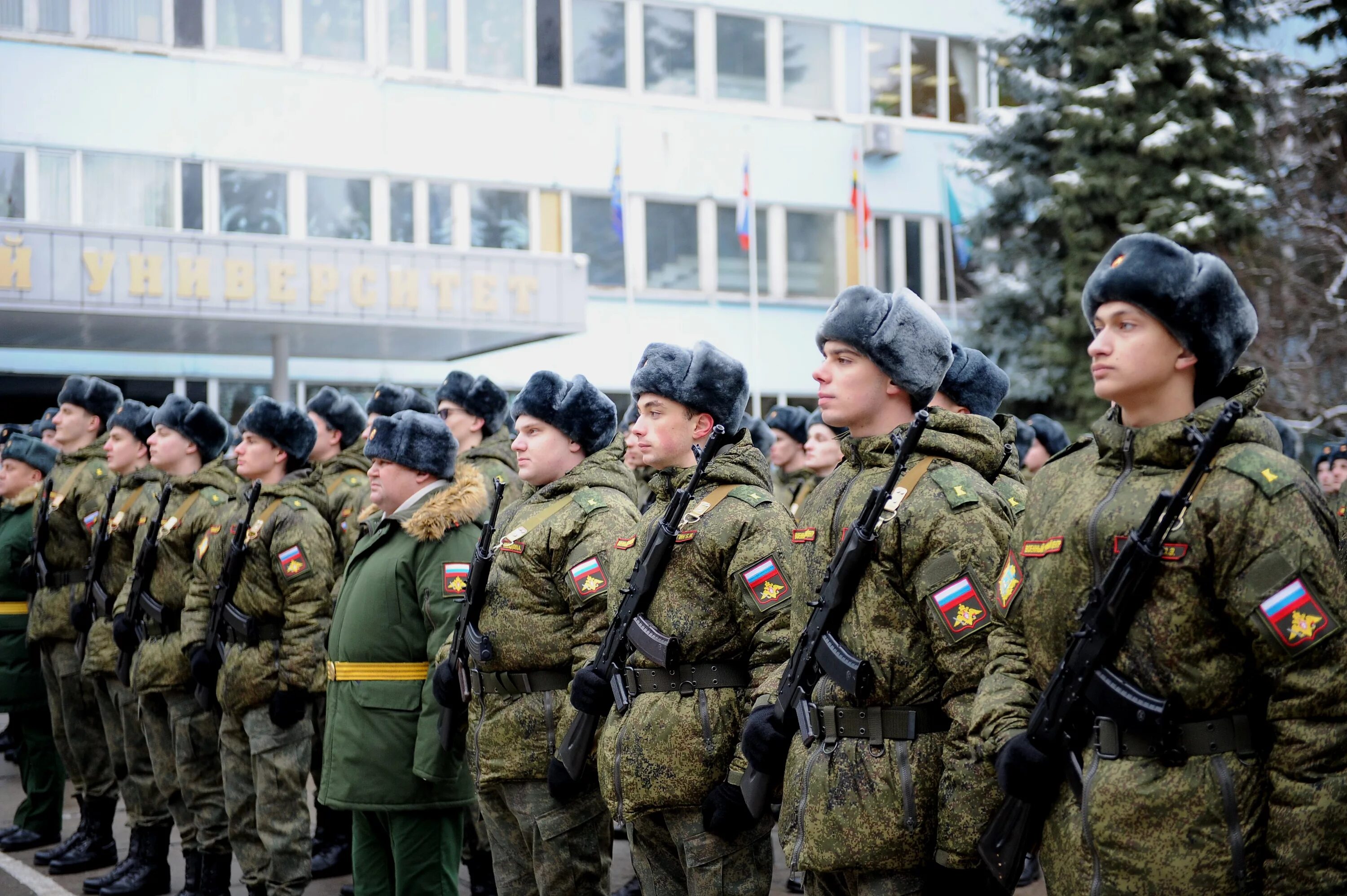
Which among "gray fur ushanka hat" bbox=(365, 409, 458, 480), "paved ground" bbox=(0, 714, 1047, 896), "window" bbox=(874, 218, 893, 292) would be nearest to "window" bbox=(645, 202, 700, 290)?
"window" bbox=(874, 218, 893, 292)

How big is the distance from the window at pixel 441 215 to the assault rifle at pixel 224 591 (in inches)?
671

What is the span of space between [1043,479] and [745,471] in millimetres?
1456

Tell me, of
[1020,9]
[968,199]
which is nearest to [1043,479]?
[1020,9]

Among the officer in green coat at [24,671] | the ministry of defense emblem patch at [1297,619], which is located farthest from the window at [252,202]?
the ministry of defense emblem patch at [1297,619]

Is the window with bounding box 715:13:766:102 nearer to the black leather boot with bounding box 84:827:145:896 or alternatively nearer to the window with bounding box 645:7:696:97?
the window with bounding box 645:7:696:97

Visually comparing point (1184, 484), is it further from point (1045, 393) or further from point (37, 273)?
point (1045, 393)

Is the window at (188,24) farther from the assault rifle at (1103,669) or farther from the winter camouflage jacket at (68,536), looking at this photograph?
the assault rifle at (1103,669)

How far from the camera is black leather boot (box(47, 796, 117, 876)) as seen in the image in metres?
8.30

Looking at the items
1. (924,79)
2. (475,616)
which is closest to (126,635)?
(475,616)

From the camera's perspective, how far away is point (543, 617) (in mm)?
5418

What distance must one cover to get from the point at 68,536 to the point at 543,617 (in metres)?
5.19

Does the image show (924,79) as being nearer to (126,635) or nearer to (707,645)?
(126,635)

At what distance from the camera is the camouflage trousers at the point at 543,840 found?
5289mm

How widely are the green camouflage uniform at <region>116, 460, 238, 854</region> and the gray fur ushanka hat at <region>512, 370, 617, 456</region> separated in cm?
243
